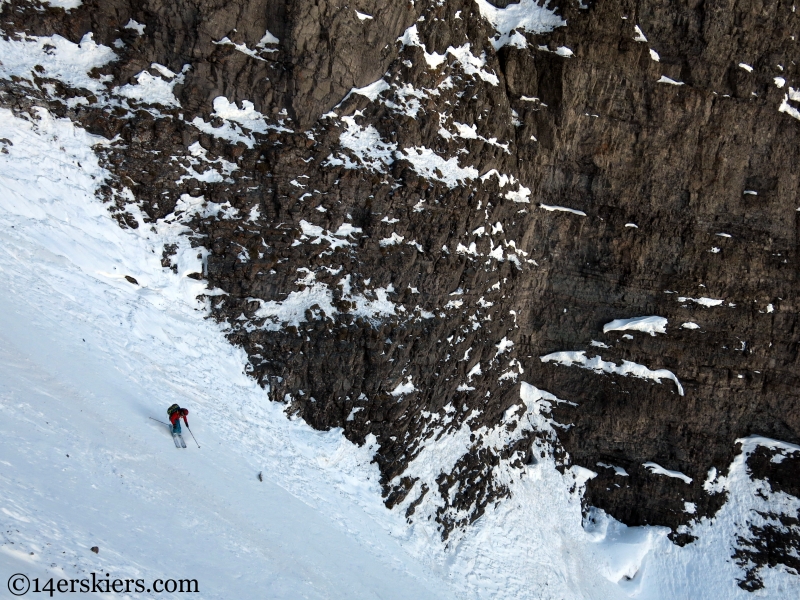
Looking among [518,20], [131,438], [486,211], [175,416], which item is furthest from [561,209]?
[131,438]

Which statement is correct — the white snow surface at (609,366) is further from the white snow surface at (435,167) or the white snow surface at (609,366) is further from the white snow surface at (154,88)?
the white snow surface at (154,88)

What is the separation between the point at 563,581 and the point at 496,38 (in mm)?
20025

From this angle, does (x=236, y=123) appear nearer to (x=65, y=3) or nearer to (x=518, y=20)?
(x=65, y=3)

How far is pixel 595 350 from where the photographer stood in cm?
2509

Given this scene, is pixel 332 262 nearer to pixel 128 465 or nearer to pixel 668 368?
pixel 128 465

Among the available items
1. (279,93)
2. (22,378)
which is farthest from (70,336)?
(279,93)

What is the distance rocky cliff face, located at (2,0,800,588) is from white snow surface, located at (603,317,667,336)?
146 mm

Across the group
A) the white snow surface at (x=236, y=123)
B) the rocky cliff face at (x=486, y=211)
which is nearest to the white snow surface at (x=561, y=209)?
the rocky cliff face at (x=486, y=211)

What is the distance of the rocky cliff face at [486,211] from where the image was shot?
63.6ft

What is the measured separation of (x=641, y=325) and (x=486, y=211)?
26.0 ft

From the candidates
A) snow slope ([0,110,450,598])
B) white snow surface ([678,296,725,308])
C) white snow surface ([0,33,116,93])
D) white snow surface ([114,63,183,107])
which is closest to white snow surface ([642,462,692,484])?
white snow surface ([678,296,725,308])

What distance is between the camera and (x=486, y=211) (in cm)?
2275

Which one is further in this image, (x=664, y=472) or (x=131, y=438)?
(x=664, y=472)

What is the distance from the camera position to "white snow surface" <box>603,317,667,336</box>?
24.8 metres
